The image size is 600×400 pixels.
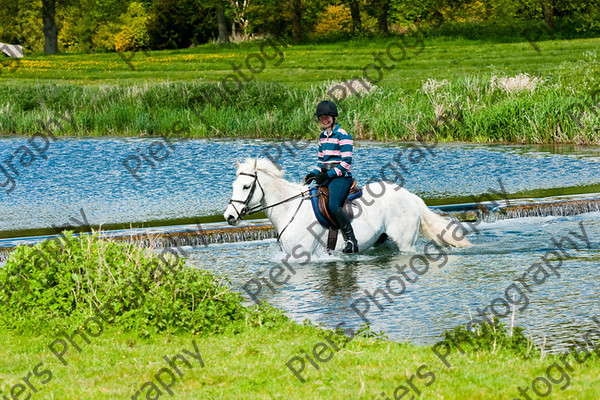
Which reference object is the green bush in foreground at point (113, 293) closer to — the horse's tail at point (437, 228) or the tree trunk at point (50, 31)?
the horse's tail at point (437, 228)

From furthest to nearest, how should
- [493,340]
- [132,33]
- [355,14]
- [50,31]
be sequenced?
1. [132,33]
2. [50,31]
3. [355,14]
4. [493,340]

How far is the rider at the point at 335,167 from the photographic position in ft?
48.6

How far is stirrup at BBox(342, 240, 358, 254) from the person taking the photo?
1562cm

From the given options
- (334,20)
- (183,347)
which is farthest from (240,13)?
(183,347)

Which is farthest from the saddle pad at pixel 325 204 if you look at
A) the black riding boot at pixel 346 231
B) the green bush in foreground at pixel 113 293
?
the green bush in foreground at pixel 113 293

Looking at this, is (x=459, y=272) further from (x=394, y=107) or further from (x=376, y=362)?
(x=394, y=107)

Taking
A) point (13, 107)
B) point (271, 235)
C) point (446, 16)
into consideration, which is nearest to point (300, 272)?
point (271, 235)

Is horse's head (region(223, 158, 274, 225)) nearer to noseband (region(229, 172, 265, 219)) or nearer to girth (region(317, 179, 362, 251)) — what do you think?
noseband (region(229, 172, 265, 219))

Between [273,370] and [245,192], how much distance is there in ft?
20.8

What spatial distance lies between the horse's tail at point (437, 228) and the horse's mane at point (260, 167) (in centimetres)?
257

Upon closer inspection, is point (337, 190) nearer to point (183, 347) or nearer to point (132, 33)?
point (183, 347)

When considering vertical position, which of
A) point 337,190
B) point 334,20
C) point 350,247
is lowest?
point 350,247

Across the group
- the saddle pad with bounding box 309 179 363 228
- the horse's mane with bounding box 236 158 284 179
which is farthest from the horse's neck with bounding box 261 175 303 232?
the saddle pad with bounding box 309 179 363 228

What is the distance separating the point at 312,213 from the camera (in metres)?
15.5
